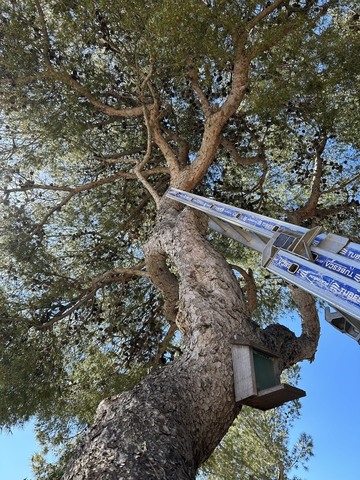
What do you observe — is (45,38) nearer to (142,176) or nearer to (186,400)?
(142,176)

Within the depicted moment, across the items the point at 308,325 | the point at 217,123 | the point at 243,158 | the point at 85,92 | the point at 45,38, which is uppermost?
the point at 243,158

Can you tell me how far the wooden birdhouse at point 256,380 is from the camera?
284 cm

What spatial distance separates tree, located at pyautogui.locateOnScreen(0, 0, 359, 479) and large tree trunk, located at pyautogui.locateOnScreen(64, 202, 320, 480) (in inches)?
1.3

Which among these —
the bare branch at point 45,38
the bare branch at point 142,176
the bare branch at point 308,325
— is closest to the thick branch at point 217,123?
the bare branch at point 142,176

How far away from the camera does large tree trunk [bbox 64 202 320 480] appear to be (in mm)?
2195

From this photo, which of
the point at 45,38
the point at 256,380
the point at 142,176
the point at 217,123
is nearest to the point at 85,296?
the point at 142,176

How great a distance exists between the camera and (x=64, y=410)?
661cm

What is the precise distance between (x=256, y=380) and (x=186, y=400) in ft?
1.67

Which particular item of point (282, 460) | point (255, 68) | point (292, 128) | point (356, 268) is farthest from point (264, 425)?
point (356, 268)

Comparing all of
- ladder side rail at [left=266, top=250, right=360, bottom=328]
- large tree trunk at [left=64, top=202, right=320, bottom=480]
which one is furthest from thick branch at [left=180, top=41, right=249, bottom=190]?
ladder side rail at [left=266, top=250, right=360, bottom=328]

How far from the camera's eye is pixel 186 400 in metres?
2.72

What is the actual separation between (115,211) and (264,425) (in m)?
6.29

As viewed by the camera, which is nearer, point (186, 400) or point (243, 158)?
point (186, 400)

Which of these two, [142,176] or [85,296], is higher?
[142,176]
